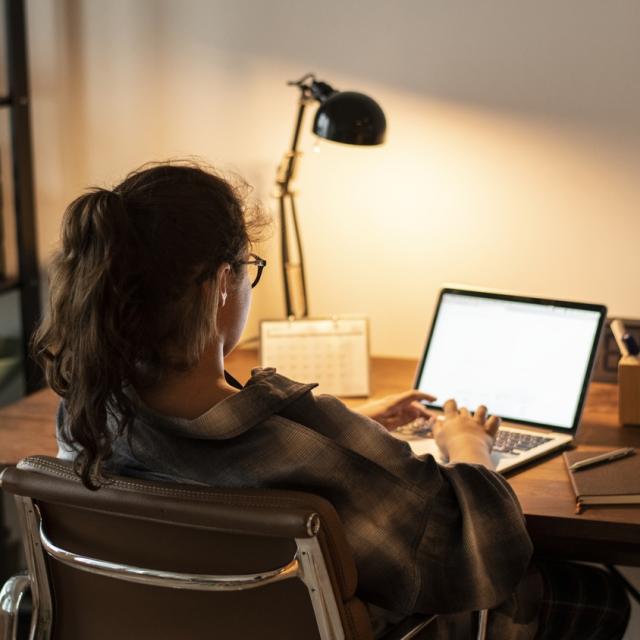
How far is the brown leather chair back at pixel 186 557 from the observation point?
1.13m

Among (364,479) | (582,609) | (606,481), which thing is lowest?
(582,609)

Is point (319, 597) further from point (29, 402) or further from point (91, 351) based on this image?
point (29, 402)

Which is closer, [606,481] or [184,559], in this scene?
[184,559]

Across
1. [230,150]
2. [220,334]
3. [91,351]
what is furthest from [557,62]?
[91,351]

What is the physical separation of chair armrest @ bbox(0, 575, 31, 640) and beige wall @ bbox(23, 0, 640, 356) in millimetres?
1082

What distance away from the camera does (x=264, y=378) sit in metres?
1.28

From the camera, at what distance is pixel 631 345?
1.86 meters

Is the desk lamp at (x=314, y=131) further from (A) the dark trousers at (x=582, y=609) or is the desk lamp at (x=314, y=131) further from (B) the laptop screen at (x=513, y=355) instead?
(A) the dark trousers at (x=582, y=609)

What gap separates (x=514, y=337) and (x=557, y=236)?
34 cm

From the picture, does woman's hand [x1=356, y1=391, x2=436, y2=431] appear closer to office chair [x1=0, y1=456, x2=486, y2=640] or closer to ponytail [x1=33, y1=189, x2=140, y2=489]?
office chair [x1=0, y1=456, x2=486, y2=640]

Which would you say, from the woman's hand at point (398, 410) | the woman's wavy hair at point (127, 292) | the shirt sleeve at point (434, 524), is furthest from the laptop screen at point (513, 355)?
the woman's wavy hair at point (127, 292)

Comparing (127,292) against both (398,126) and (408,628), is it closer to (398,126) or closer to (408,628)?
(408,628)

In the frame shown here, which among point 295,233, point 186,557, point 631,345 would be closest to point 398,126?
point 295,233

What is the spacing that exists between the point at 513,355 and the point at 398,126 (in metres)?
0.56
